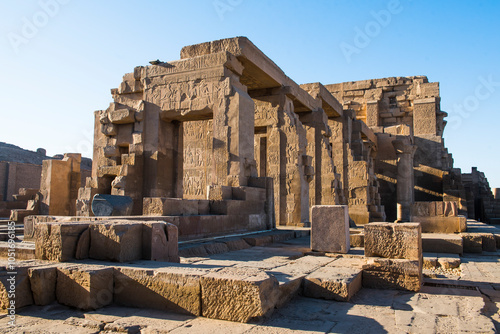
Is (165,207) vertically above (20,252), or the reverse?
(165,207)

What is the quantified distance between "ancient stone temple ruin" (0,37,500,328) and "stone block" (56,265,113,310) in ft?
0.05

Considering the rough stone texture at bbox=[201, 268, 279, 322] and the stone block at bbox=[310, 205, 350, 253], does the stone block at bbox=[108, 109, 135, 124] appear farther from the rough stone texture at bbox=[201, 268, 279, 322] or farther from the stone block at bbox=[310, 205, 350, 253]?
the rough stone texture at bbox=[201, 268, 279, 322]

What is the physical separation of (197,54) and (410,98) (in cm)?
1684

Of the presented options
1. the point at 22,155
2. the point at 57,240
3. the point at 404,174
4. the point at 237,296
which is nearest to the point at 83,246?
the point at 57,240

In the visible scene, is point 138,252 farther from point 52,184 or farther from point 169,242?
point 52,184

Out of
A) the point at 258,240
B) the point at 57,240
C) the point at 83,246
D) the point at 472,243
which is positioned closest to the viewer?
the point at 57,240

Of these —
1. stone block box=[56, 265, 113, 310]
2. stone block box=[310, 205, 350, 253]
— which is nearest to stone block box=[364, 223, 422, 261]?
stone block box=[310, 205, 350, 253]

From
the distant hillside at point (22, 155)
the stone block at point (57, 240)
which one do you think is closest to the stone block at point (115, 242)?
the stone block at point (57, 240)

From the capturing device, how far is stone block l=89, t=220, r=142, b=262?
14.1 ft

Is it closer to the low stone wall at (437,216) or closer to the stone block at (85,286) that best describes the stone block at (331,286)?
the stone block at (85,286)

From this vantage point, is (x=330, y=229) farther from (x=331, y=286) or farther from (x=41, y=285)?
(x=41, y=285)

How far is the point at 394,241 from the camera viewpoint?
4988mm

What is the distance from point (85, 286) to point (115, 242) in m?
0.79

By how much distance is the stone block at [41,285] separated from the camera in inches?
144
